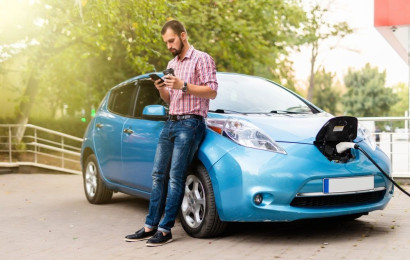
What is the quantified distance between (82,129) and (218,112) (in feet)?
75.7

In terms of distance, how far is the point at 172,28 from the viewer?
5344 mm

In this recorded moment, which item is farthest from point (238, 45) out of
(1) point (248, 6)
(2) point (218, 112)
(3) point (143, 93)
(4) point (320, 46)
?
(4) point (320, 46)

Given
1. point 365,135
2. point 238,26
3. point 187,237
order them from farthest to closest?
point 238,26 → point 365,135 → point 187,237

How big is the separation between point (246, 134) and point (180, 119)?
2.03ft

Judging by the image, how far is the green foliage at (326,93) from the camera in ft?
234

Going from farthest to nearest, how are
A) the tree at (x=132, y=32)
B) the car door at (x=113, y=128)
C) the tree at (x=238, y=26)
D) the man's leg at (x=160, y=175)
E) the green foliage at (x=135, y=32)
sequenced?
the tree at (x=238, y=26)
the green foliage at (x=135, y=32)
the tree at (x=132, y=32)
the car door at (x=113, y=128)
the man's leg at (x=160, y=175)

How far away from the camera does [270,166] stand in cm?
507

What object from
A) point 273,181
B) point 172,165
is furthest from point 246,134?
point 172,165

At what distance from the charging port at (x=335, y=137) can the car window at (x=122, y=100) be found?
265 centimetres

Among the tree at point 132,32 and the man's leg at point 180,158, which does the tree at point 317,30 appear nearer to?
the tree at point 132,32

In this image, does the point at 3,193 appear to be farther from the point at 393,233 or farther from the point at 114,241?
the point at 393,233

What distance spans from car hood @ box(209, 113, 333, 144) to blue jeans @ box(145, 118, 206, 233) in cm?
38

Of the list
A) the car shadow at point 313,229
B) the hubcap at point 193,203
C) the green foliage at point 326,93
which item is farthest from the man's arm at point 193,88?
the green foliage at point 326,93

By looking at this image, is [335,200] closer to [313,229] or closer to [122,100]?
[313,229]
